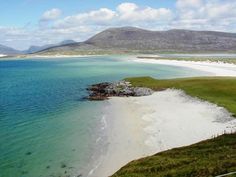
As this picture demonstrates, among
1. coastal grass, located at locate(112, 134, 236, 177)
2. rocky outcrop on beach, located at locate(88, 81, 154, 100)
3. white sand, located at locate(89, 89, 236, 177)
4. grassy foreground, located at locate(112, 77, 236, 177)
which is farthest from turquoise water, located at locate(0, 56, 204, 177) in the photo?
coastal grass, located at locate(112, 134, 236, 177)

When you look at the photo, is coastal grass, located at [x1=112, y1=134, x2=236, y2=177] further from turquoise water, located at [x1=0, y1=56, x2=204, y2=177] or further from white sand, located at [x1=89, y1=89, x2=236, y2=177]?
turquoise water, located at [x1=0, y1=56, x2=204, y2=177]

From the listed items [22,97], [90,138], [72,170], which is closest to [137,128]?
[90,138]

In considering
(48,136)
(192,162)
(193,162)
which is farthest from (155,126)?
(193,162)

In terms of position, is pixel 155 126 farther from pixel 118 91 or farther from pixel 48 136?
pixel 118 91

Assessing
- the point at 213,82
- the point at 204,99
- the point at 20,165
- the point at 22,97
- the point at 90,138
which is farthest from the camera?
the point at 22,97

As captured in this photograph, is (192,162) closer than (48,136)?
Yes

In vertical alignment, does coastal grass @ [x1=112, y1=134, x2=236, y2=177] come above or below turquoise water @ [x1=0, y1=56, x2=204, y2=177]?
above

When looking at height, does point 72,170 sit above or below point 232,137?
below

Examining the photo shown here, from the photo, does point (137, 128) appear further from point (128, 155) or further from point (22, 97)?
point (22, 97)
